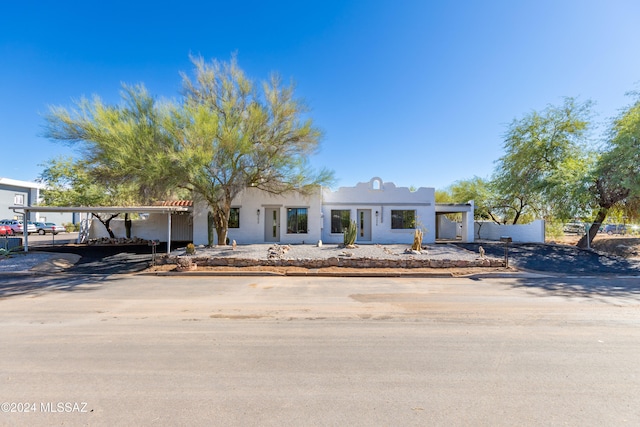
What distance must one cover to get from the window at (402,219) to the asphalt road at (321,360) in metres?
11.7

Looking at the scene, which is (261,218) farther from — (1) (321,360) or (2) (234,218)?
(1) (321,360)

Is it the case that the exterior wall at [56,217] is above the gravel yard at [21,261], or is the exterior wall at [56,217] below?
above

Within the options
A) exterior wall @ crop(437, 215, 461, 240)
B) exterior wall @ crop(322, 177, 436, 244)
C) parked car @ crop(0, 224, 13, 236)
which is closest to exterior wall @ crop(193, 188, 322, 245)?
exterior wall @ crop(322, 177, 436, 244)

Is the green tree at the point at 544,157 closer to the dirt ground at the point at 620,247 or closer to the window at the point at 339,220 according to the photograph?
the dirt ground at the point at 620,247

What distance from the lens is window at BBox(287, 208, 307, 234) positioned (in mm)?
18453

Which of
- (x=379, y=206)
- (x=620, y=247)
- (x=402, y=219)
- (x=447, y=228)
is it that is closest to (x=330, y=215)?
(x=379, y=206)

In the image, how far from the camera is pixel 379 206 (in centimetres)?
1914

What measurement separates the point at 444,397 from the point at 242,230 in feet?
53.3

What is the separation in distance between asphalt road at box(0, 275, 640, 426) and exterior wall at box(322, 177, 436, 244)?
11.5 metres

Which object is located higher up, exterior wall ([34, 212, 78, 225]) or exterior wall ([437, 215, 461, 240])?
exterior wall ([34, 212, 78, 225])

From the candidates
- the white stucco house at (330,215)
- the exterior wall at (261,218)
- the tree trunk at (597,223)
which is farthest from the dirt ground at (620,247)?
the exterior wall at (261,218)

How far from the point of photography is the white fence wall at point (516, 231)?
67.1 feet

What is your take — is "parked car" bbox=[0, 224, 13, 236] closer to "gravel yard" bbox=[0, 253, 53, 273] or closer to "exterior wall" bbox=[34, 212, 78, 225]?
"exterior wall" bbox=[34, 212, 78, 225]

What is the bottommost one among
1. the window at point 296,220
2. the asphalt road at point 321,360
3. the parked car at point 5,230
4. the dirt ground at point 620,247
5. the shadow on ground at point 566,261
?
the asphalt road at point 321,360
